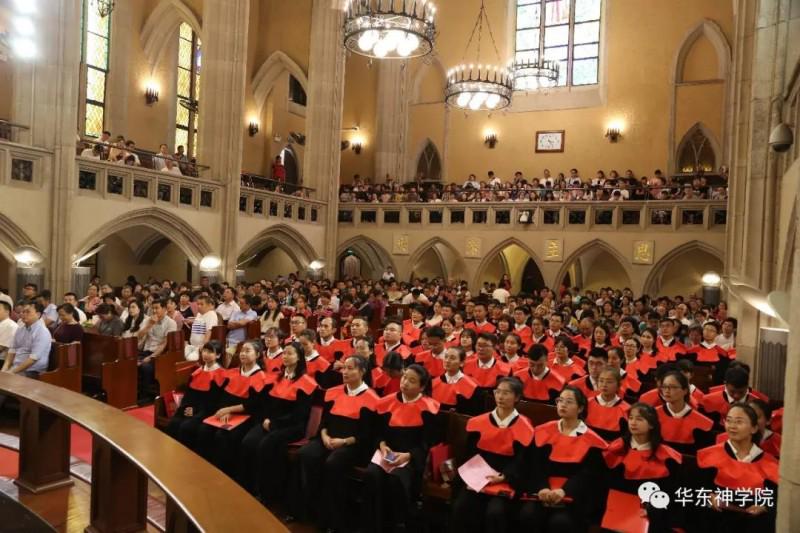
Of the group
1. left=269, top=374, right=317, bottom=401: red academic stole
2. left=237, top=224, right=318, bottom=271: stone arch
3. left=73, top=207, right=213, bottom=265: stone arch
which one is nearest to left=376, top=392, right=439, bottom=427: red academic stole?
left=269, top=374, right=317, bottom=401: red academic stole

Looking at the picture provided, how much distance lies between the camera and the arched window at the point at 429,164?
26.8 meters

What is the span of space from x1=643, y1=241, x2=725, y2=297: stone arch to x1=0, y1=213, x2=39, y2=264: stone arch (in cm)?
1694

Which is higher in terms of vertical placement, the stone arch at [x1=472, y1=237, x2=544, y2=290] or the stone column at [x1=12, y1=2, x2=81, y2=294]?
the stone column at [x1=12, y1=2, x2=81, y2=294]

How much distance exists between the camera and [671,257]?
63.5 feet

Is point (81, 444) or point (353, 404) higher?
point (353, 404)

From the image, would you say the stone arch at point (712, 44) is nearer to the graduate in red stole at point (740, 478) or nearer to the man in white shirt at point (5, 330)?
Answer: the graduate in red stole at point (740, 478)

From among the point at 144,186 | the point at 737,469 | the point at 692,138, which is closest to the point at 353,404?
the point at 737,469

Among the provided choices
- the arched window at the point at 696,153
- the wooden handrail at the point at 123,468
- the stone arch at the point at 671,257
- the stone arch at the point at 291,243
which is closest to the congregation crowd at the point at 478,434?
the wooden handrail at the point at 123,468

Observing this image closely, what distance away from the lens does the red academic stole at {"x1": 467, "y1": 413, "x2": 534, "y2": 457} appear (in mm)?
4719

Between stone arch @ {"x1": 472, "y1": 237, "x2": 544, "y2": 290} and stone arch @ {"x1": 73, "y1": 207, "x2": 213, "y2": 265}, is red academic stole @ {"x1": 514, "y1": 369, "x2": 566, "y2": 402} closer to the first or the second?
stone arch @ {"x1": 73, "y1": 207, "x2": 213, "y2": 265}

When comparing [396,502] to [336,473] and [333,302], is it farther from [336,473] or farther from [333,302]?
[333,302]

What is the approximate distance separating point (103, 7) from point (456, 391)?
18.7 meters

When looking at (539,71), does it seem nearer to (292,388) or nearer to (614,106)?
(614,106)

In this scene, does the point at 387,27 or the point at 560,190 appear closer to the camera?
the point at 387,27
